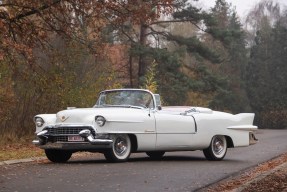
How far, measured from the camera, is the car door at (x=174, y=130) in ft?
46.1

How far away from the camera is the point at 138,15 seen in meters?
17.4

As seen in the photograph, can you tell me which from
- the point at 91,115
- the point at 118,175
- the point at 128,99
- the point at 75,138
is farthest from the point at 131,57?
the point at 118,175

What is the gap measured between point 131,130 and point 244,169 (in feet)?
8.40

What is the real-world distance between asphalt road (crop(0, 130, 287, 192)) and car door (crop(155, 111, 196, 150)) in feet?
1.37

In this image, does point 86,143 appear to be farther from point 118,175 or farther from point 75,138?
point 118,175

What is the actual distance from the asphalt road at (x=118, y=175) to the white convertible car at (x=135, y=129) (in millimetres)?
424

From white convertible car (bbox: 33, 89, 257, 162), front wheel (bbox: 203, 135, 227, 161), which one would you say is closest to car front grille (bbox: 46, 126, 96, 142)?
white convertible car (bbox: 33, 89, 257, 162)

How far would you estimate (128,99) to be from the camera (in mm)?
14719

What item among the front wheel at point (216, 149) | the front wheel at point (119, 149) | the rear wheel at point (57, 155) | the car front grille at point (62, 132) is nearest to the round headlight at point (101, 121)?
the car front grille at point (62, 132)

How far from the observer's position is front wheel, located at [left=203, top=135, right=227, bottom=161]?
1505 cm

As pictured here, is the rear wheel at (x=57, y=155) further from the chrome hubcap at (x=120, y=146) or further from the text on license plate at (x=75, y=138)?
the chrome hubcap at (x=120, y=146)

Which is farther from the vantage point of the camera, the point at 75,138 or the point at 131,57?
the point at 131,57

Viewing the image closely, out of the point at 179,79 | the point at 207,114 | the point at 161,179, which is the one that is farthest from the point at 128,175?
the point at 179,79

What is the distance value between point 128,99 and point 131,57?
33115 mm
